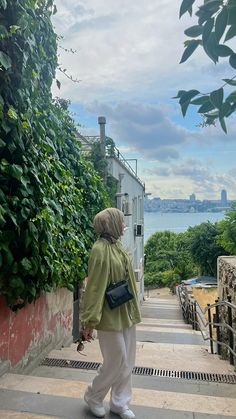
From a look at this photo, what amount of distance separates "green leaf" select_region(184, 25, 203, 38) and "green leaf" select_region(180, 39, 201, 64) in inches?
0.7

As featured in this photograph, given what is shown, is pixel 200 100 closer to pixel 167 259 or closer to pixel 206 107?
pixel 206 107

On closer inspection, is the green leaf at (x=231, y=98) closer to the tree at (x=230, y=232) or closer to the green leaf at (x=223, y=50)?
the green leaf at (x=223, y=50)

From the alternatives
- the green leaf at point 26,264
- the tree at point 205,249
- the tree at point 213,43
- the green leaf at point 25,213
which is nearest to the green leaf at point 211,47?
the tree at point 213,43

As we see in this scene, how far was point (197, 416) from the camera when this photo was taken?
2670 millimetres

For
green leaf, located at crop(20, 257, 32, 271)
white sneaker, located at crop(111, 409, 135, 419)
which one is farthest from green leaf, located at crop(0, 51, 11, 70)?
white sneaker, located at crop(111, 409, 135, 419)

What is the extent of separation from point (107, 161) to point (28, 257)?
21.9 ft

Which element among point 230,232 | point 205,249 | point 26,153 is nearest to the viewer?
point 26,153

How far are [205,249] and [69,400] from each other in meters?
27.2

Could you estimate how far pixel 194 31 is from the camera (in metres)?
0.97

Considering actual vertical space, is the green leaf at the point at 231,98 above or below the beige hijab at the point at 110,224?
above

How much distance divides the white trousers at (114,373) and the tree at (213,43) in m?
2.02

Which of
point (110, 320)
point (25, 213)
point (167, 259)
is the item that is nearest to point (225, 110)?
point (110, 320)

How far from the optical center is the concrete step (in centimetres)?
273

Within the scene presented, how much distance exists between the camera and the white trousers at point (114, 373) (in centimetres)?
266
